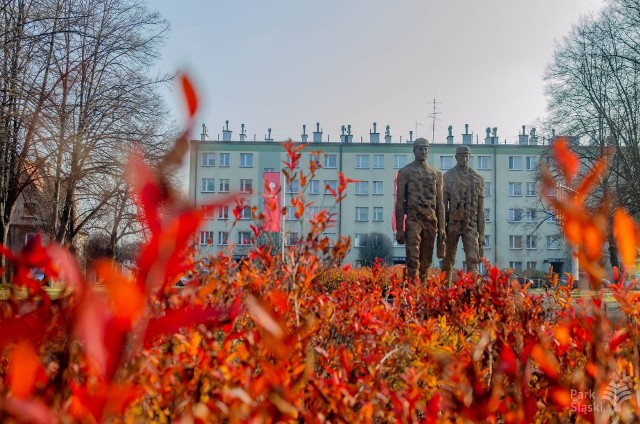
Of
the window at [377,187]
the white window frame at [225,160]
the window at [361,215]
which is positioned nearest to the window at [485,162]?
the window at [377,187]

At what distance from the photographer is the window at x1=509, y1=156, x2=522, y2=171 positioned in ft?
176

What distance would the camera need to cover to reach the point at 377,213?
173ft

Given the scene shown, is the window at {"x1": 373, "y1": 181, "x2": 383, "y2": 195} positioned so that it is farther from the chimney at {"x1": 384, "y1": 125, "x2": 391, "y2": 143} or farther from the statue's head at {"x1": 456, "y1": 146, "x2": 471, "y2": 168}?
the statue's head at {"x1": 456, "y1": 146, "x2": 471, "y2": 168}

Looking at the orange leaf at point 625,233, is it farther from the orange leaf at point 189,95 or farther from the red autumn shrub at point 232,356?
the orange leaf at point 189,95

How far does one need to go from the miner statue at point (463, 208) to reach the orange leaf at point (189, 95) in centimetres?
1027

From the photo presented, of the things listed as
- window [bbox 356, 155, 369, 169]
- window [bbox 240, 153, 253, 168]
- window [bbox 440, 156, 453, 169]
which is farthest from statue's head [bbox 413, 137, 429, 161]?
window [bbox 240, 153, 253, 168]

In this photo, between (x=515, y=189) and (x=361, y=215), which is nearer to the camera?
(x=361, y=215)

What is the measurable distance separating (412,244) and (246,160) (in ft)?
148

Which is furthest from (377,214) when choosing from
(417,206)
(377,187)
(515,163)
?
(417,206)

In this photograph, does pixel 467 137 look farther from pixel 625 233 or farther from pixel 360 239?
pixel 625 233

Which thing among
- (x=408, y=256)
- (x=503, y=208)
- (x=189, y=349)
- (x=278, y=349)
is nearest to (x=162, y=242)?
(x=278, y=349)

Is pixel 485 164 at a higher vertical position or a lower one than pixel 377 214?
higher

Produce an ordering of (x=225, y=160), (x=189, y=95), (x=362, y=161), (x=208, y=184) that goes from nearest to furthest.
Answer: (x=189, y=95)
(x=362, y=161)
(x=225, y=160)
(x=208, y=184)

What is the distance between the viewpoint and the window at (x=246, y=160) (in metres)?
54.0
